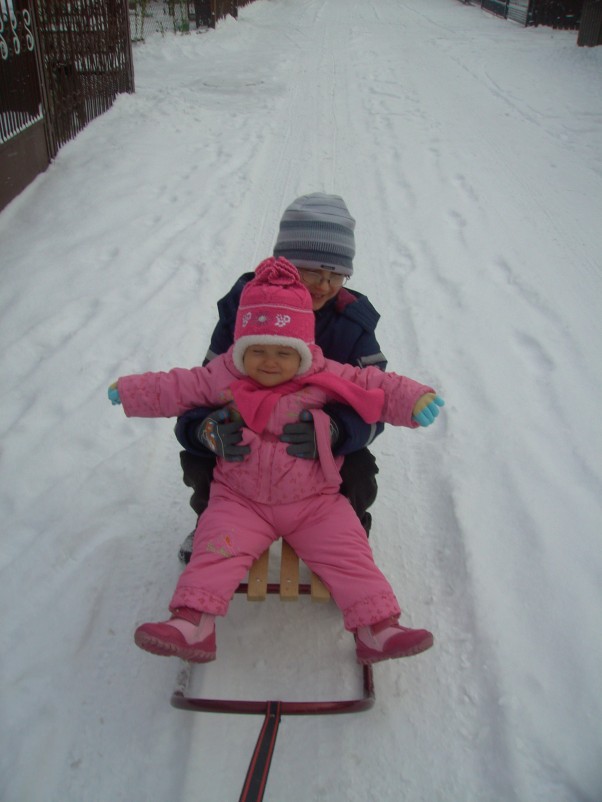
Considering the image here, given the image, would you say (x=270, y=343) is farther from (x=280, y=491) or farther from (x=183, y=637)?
(x=183, y=637)

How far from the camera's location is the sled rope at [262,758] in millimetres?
1546

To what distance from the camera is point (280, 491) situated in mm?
2098

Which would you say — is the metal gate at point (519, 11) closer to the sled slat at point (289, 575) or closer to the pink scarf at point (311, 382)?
the pink scarf at point (311, 382)

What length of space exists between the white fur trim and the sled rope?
41.5 inches

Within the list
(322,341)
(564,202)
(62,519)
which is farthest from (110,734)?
(564,202)

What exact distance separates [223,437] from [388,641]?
2.67 ft

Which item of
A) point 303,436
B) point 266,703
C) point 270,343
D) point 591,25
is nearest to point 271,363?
point 270,343

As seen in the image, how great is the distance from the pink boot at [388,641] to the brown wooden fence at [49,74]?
4971 mm

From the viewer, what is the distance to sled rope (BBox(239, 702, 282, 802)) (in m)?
1.55

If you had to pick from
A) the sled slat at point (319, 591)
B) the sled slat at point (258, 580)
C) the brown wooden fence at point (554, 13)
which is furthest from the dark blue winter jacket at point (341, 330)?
the brown wooden fence at point (554, 13)

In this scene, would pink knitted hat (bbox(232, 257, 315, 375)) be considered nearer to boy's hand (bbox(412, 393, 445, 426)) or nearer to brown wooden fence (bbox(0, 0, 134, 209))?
boy's hand (bbox(412, 393, 445, 426))

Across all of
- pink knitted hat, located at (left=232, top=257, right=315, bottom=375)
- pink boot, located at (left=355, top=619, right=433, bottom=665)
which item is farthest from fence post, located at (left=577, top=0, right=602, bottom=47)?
pink boot, located at (left=355, top=619, right=433, bottom=665)

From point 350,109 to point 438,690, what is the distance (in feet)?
26.2

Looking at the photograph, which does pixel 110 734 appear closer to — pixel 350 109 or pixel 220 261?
pixel 220 261
